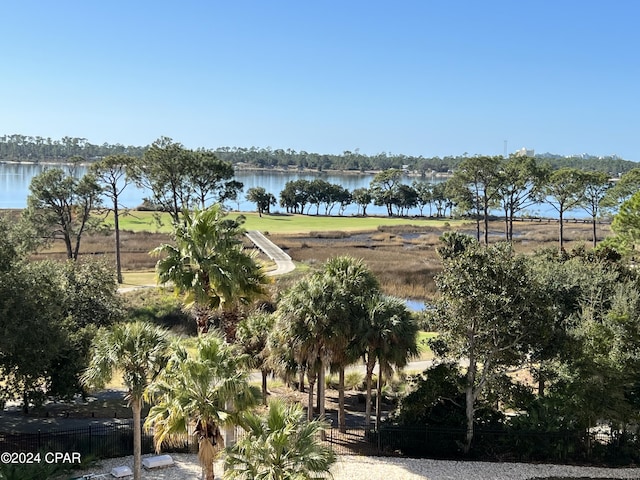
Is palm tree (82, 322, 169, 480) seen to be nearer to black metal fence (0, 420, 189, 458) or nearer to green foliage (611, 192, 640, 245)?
black metal fence (0, 420, 189, 458)

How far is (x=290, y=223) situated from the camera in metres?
94.2

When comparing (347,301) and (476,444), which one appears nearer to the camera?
(347,301)

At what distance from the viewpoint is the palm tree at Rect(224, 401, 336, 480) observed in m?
10.6

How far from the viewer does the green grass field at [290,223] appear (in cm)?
8238

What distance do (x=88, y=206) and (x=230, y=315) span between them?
127ft

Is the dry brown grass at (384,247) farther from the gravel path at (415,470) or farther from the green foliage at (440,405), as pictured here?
the gravel path at (415,470)

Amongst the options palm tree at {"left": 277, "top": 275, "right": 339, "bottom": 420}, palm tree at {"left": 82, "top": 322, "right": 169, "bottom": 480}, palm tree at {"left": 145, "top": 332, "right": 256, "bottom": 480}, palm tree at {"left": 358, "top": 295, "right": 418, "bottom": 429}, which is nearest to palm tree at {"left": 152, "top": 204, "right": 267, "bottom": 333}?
palm tree at {"left": 277, "top": 275, "right": 339, "bottom": 420}

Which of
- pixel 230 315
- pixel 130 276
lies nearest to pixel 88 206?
pixel 130 276

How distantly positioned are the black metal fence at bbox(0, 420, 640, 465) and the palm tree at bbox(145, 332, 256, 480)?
6.91 meters

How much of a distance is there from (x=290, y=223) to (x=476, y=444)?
2995 inches

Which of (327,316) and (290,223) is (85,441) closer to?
(327,316)

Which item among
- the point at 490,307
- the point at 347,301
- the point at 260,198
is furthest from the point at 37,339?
the point at 260,198

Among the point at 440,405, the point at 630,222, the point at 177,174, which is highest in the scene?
the point at 177,174

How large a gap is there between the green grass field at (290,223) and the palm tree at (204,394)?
214 ft
